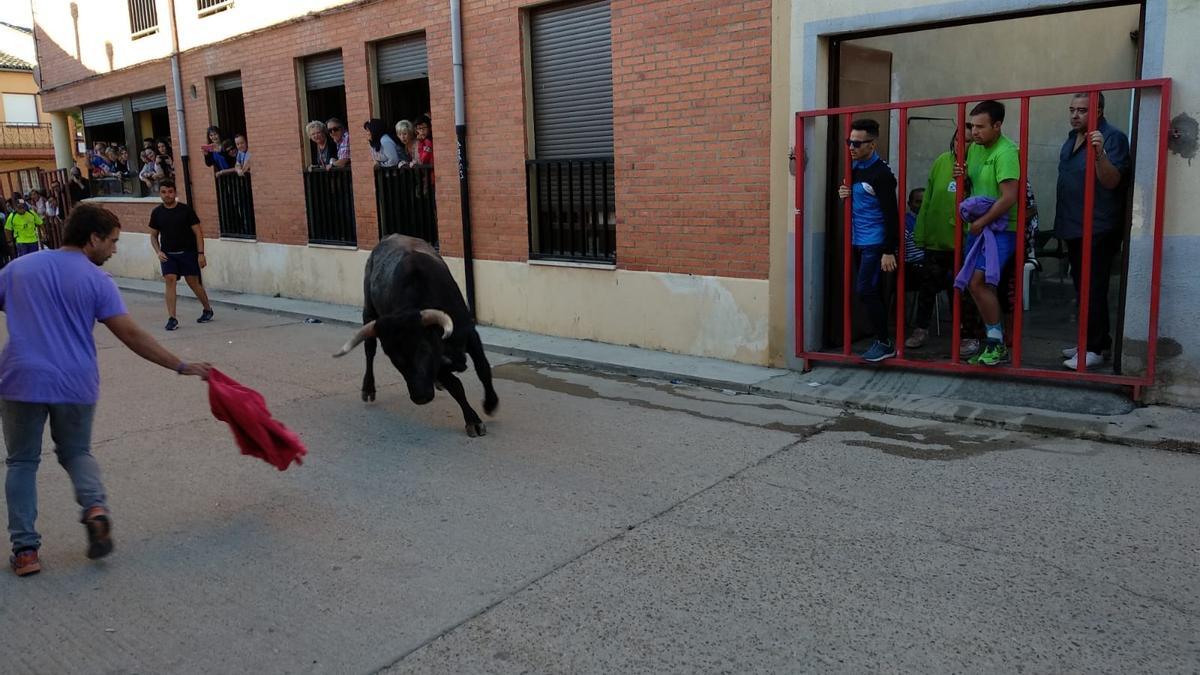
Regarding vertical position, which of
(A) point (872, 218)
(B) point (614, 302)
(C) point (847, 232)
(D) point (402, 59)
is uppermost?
(D) point (402, 59)

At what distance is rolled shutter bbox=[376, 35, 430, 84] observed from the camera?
11195mm

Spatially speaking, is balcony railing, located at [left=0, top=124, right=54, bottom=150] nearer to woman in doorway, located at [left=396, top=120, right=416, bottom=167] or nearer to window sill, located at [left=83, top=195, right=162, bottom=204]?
window sill, located at [left=83, top=195, right=162, bottom=204]

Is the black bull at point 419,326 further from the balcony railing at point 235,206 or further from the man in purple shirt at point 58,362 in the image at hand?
the balcony railing at point 235,206

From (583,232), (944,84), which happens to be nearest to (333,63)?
(583,232)

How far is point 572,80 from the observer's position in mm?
9531

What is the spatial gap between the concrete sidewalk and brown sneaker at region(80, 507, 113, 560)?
15.4ft

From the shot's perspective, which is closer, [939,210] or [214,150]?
[939,210]

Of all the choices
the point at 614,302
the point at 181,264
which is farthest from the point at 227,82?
the point at 614,302

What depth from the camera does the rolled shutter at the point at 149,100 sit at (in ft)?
53.8

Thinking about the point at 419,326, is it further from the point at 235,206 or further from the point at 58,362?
the point at 235,206

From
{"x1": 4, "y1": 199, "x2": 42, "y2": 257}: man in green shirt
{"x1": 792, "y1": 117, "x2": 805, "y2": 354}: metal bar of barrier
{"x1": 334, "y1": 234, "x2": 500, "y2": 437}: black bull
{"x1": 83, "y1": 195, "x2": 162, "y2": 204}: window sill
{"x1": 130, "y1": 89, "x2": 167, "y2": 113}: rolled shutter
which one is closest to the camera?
{"x1": 334, "y1": 234, "x2": 500, "y2": 437}: black bull

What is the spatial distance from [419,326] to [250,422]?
5.02 ft

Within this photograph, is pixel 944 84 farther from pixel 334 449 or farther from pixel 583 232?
pixel 334 449

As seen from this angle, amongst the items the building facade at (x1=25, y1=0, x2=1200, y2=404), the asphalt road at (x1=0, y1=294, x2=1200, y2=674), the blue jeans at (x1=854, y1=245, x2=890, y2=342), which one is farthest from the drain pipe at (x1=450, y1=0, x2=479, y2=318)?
the blue jeans at (x1=854, y1=245, x2=890, y2=342)
